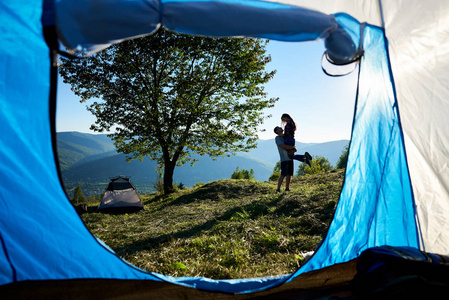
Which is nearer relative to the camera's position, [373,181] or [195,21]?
[195,21]

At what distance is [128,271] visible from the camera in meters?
1.81

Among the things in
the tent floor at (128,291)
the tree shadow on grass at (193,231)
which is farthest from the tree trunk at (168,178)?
the tent floor at (128,291)

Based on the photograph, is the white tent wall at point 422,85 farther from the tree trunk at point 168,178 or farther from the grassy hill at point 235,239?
the tree trunk at point 168,178

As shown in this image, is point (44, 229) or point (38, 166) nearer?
point (38, 166)

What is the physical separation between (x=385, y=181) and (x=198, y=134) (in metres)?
9.86

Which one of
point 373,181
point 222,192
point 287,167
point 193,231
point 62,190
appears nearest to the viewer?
point 62,190

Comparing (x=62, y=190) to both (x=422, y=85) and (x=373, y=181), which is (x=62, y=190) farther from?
(x=422, y=85)

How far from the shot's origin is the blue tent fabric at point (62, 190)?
1.41 m

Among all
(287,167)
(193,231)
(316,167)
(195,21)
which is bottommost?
(193,231)

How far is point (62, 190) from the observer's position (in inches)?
63.1

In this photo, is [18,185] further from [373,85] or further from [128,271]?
[373,85]

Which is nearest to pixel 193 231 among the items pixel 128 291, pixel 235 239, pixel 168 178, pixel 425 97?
pixel 235 239

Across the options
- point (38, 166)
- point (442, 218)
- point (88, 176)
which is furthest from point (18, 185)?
point (88, 176)

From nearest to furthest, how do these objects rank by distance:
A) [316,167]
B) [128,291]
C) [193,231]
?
[128,291]
[193,231]
[316,167]
